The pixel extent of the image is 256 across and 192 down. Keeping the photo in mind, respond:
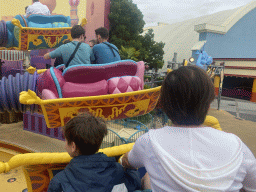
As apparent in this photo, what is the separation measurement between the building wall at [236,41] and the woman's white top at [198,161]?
1317 cm

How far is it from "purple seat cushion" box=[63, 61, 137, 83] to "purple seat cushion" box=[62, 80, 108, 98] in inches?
2.3

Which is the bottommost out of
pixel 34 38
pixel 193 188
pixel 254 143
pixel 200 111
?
pixel 254 143

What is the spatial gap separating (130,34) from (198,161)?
10.4 m

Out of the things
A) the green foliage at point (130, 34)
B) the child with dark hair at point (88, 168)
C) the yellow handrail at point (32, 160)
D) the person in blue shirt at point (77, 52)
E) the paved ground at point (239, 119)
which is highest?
the green foliage at point (130, 34)

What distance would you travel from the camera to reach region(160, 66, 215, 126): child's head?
770 mm

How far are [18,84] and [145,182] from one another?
1963 millimetres

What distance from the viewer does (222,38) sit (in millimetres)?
13398

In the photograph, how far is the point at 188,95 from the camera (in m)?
0.77

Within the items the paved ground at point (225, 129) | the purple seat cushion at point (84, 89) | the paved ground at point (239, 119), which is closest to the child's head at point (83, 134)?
the purple seat cushion at point (84, 89)

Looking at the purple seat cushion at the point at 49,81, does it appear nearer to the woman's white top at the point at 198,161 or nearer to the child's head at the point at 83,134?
the child's head at the point at 83,134

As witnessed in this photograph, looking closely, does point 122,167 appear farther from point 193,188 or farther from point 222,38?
point 222,38

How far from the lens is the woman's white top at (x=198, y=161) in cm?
70

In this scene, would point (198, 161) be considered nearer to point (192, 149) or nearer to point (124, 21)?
point (192, 149)

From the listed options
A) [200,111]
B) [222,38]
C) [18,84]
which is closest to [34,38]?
[18,84]
